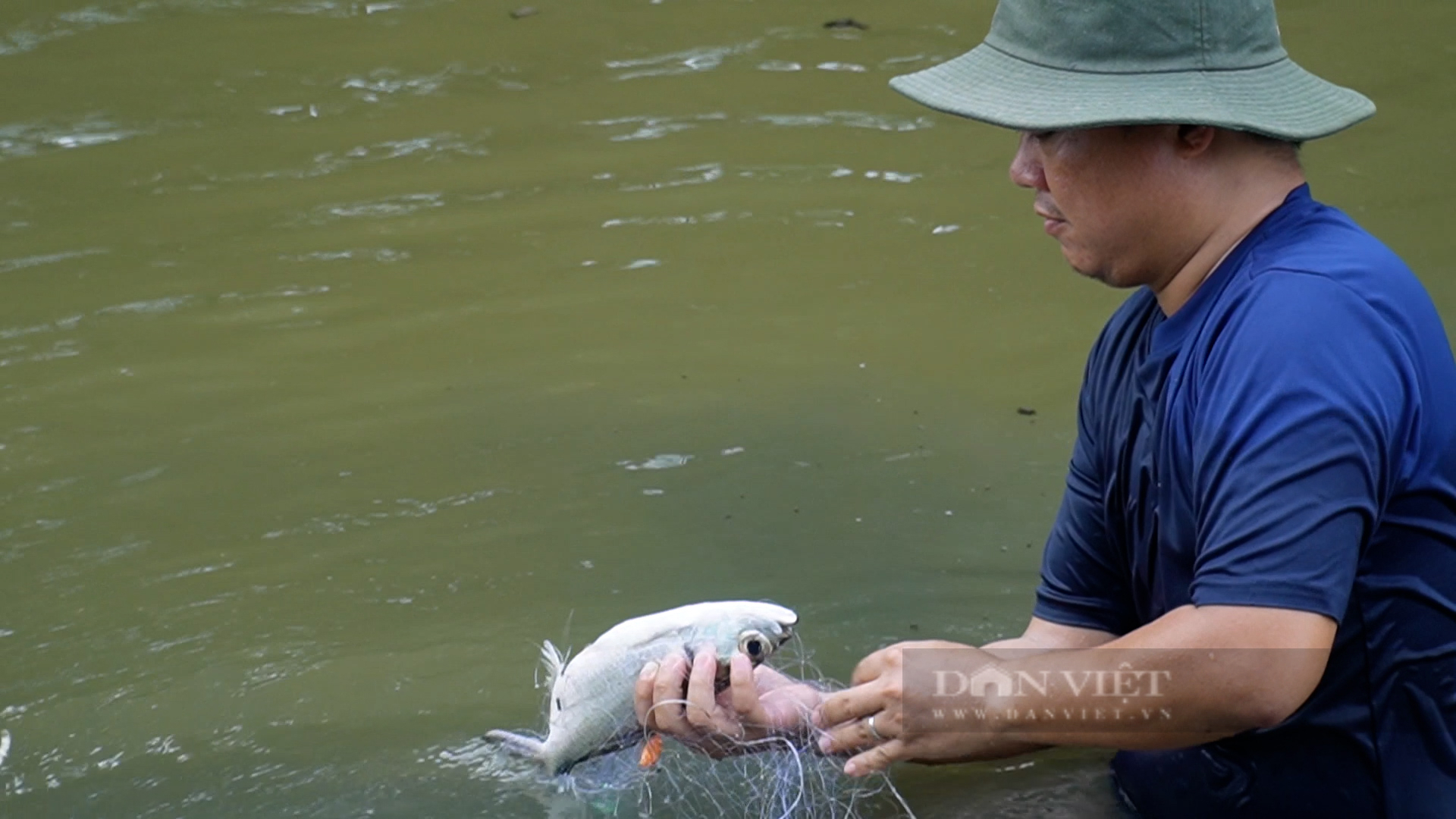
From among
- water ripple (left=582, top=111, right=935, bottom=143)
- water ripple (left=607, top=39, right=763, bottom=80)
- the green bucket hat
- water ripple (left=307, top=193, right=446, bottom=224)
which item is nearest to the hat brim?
the green bucket hat

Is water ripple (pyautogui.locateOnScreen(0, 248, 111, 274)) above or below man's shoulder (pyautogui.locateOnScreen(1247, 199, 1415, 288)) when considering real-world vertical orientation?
below

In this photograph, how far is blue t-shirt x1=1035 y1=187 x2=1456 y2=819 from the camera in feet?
5.77

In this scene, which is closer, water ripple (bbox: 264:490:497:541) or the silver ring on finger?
the silver ring on finger

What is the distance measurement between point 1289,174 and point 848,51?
4247mm

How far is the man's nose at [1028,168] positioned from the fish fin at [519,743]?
4.26ft

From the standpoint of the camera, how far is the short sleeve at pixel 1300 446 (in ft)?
5.72

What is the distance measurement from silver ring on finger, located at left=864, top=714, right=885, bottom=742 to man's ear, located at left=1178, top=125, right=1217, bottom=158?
0.84m

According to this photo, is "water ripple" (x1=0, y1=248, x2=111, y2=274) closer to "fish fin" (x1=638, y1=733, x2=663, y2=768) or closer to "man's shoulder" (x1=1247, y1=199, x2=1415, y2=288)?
"fish fin" (x1=638, y1=733, x2=663, y2=768)

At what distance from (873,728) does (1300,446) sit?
0.69m

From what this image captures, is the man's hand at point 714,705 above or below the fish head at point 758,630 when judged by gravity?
below

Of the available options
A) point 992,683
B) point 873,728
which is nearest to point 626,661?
point 873,728

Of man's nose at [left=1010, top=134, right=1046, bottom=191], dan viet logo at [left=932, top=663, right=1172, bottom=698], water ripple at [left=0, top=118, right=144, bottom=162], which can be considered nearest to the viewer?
dan viet logo at [left=932, top=663, right=1172, bottom=698]

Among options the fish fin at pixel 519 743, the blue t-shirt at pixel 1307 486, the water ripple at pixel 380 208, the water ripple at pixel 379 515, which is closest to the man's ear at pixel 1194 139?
the blue t-shirt at pixel 1307 486

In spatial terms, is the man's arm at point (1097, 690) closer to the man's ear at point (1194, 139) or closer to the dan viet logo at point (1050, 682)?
the dan viet logo at point (1050, 682)
